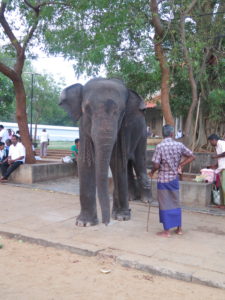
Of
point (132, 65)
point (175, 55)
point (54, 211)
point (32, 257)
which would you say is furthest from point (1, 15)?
point (32, 257)

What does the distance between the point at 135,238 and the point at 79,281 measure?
1.62 meters

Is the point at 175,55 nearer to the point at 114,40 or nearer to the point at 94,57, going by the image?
the point at 114,40

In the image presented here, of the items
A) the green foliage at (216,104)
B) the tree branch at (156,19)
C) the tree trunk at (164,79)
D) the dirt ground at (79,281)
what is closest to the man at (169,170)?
the dirt ground at (79,281)

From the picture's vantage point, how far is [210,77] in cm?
1329

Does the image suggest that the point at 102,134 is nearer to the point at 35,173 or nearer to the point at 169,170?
the point at 169,170

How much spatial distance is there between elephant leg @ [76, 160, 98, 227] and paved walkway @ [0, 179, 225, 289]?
0.54ft

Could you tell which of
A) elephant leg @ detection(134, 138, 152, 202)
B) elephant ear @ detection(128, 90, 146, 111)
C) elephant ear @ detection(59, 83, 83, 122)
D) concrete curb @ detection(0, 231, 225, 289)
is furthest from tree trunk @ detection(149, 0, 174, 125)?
concrete curb @ detection(0, 231, 225, 289)

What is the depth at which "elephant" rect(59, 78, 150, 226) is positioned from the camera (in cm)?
536

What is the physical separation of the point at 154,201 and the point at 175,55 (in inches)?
168

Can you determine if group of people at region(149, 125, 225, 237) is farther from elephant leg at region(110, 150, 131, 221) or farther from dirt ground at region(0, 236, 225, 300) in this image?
dirt ground at region(0, 236, 225, 300)

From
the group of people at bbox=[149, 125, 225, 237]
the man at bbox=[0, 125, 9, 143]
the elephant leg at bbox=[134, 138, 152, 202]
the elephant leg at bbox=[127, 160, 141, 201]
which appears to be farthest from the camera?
the man at bbox=[0, 125, 9, 143]

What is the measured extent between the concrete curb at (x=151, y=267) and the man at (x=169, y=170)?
1084 millimetres

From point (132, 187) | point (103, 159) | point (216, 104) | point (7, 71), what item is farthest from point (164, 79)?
point (103, 159)

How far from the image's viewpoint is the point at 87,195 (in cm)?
612
